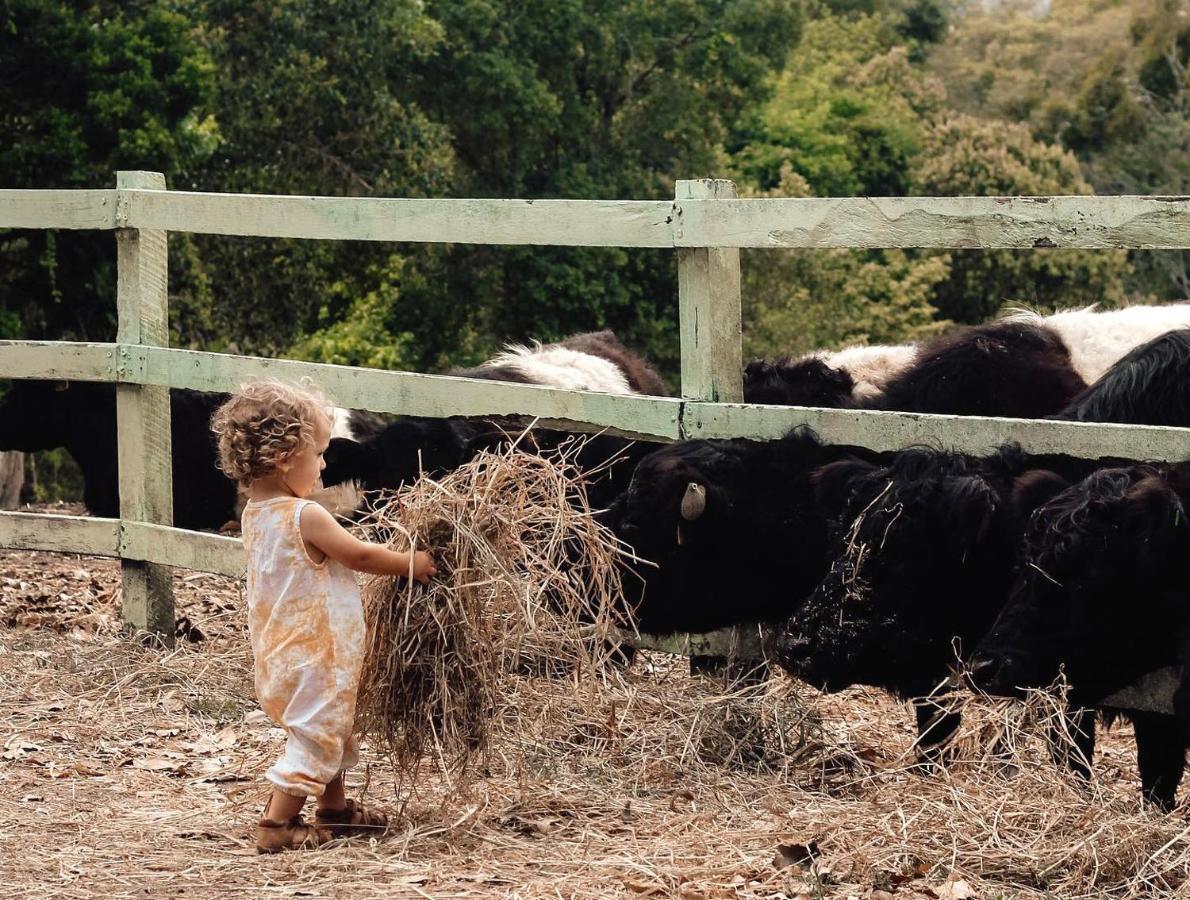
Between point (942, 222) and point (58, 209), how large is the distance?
444 cm

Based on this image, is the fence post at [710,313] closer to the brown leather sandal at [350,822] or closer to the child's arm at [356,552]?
the child's arm at [356,552]

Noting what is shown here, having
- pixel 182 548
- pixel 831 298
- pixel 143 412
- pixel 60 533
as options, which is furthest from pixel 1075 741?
pixel 831 298

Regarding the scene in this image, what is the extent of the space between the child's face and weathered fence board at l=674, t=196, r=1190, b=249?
1.68 metres

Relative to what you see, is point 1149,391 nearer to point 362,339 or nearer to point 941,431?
point 941,431

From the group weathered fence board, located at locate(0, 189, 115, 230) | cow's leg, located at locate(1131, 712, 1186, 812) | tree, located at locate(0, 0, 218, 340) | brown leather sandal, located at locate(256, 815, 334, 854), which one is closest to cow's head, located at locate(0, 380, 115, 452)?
weathered fence board, located at locate(0, 189, 115, 230)

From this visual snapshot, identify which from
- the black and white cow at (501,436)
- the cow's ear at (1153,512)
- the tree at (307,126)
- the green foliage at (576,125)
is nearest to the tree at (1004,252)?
the green foliage at (576,125)

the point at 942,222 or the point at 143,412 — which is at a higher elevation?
the point at 942,222

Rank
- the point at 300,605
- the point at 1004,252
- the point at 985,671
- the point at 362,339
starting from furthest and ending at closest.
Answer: the point at 1004,252, the point at 362,339, the point at 985,671, the point at 300,605

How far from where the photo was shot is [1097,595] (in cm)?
511

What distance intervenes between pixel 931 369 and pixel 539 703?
315cm

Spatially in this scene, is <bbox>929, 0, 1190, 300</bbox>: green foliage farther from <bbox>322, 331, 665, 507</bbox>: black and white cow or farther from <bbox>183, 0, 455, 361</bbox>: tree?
<bbox>322, 331, 665, 507</bbox>: black and white cow

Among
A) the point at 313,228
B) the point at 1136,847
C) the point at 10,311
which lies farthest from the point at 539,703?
the point at 10,311

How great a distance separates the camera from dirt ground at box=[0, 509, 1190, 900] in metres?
4.57

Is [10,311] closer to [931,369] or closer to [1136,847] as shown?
[931,369]
